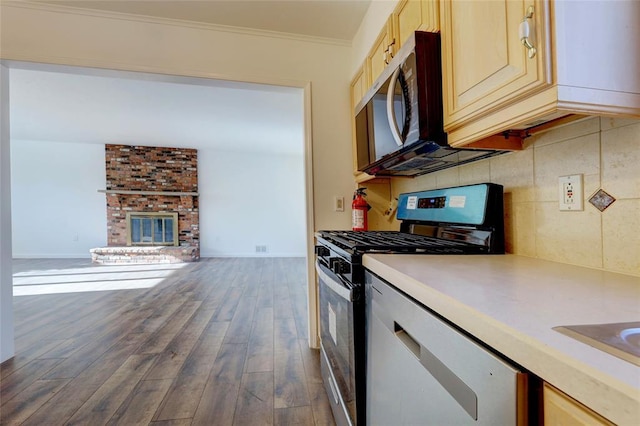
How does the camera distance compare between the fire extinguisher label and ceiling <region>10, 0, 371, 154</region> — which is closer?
ceiling <region>10, 0, 371, 154</region>

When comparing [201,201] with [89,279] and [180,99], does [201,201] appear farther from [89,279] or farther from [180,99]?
[180,99]

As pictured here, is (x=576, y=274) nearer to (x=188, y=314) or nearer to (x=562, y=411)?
(x=562, y=411)

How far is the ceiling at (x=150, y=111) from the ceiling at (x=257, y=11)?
0.40 metres

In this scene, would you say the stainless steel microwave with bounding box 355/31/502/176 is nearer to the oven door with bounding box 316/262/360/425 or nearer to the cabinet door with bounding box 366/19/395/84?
the cabinet door with bounding box 366/19/395/84

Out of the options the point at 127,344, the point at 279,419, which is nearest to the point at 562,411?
the point at 279,419

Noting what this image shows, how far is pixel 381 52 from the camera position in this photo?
1.53 meters

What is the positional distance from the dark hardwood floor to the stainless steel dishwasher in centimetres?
78

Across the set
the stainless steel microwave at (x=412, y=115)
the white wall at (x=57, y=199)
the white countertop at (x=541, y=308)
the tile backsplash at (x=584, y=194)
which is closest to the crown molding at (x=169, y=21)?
the stainless steel microwave at (x=412, y=115)

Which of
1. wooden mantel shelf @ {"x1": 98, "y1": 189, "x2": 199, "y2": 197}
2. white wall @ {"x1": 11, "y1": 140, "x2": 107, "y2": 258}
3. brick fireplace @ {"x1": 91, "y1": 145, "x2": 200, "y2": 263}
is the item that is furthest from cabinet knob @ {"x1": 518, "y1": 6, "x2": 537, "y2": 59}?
white wall @ {"x1": 11, "y1": 140, "x2": 107, "y2": 258}

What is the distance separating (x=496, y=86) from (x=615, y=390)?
0.75 meters

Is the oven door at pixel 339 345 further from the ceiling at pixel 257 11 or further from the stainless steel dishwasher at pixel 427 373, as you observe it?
the ceiling at pixel 257 11

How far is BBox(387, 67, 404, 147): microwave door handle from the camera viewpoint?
1.22 metres

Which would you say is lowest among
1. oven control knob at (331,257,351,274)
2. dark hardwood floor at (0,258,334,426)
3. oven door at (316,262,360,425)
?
dark hardwood floor at (0,258,334,426)

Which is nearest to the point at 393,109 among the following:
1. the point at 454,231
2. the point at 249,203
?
the point at 454,231
